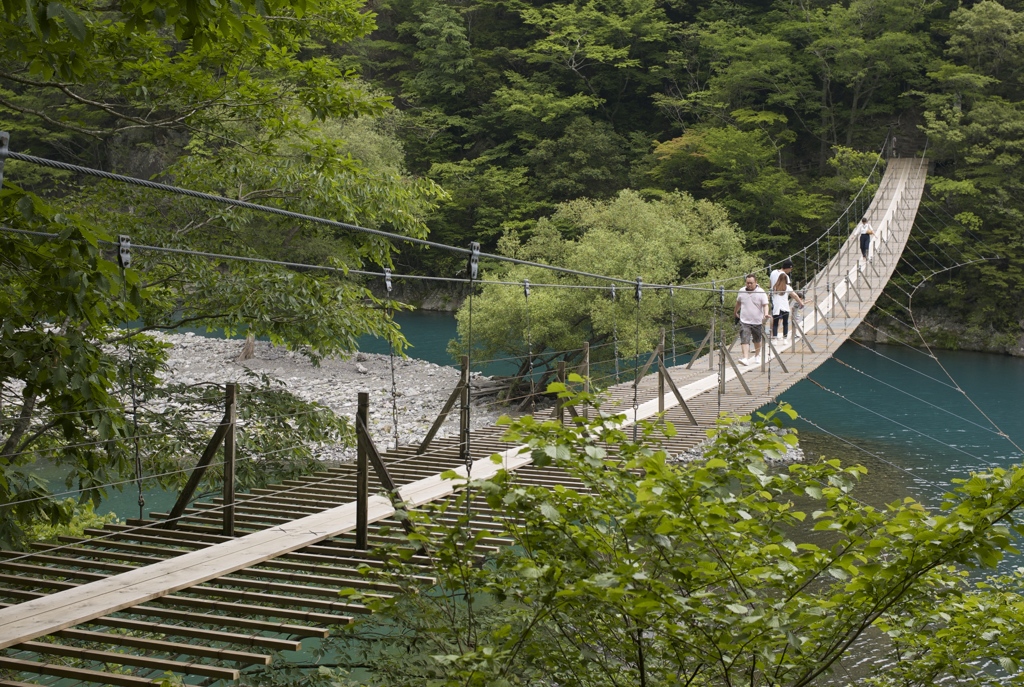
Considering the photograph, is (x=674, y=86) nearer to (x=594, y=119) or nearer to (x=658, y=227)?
(x=594, y=119)

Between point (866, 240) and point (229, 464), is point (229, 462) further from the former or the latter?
point (866, 240)

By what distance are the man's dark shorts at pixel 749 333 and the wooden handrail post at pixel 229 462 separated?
21.2 feet

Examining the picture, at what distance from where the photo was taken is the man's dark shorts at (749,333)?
961 centimetres

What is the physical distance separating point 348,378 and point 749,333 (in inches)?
400

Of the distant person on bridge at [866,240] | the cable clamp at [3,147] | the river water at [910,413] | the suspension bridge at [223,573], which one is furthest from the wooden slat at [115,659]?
the distant person on bridge at [866,240]

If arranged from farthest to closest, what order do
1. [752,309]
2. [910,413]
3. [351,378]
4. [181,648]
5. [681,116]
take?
[681,116] → [351,378] → [910,413] → [752,309] → [181,648]

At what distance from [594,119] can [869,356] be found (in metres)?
9.91

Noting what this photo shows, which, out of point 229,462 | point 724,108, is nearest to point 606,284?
point 724,108

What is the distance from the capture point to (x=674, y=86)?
25.8 meters

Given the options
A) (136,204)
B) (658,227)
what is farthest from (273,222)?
(136,204)

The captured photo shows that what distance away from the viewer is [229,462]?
414 centimetres

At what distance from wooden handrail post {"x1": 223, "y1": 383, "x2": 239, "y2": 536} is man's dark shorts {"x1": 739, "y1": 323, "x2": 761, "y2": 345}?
21.2 feet

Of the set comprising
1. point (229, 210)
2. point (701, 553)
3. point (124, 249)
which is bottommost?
point (701, 553)

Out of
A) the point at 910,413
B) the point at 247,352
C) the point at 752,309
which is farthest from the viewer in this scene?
the point at 247,352
